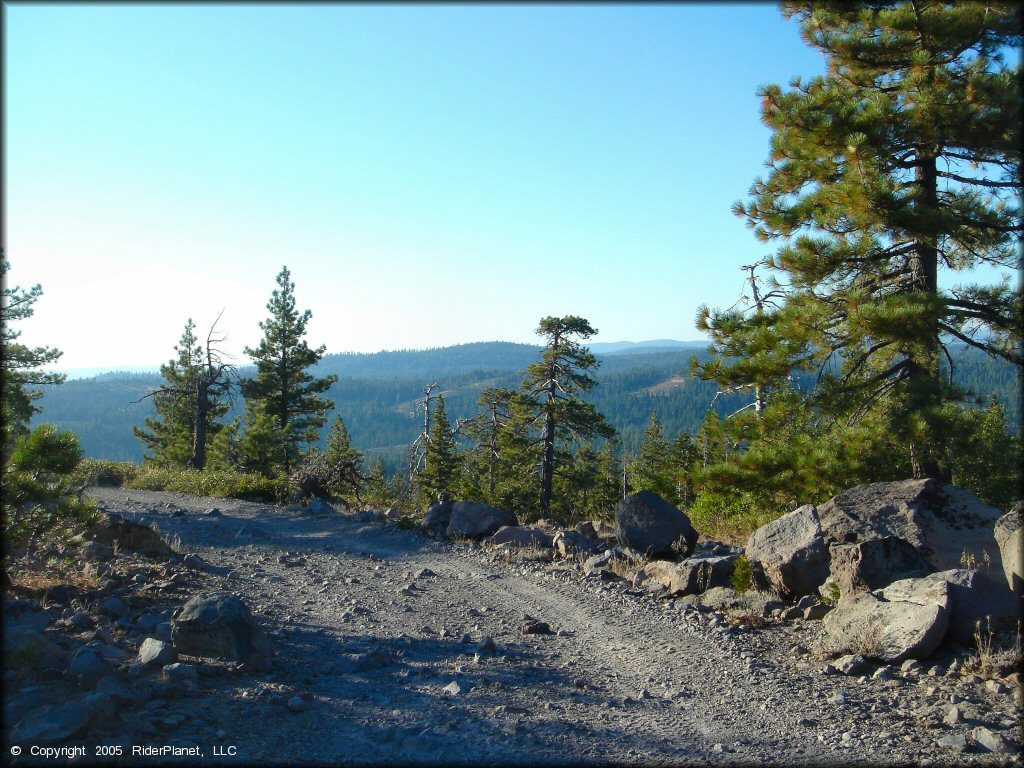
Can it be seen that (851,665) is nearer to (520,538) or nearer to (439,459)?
(520,538)

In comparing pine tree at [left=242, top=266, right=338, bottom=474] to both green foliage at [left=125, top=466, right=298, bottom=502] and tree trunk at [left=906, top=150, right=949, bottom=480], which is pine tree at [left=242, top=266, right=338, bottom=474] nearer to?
green foliage at [left=125, top=466, right=298, bottom=502]

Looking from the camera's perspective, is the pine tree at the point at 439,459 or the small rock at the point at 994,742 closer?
the small rock at the point at 994,742

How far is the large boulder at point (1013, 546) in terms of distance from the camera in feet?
18.2

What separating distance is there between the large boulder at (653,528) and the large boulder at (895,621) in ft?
10.3

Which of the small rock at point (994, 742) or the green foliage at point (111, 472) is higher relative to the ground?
the small rock at point (994, 742)

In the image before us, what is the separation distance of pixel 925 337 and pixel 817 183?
8.26 ft

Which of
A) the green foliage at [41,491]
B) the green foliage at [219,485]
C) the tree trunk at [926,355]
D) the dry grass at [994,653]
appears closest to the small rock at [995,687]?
the dry grass at [994,653]

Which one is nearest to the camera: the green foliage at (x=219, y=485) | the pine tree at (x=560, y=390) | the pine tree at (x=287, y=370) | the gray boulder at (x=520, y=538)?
the gray boulder at (x=520, y=538)

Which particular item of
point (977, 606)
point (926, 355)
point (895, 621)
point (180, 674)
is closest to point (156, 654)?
point (180, 674)

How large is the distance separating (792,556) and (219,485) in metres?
15.0

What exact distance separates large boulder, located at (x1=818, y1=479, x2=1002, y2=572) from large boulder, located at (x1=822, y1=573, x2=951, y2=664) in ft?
2.80

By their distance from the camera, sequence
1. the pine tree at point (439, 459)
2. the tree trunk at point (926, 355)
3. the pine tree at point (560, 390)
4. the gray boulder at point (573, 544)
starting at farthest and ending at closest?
the pine tree at point (439, 459)
the pine tree at point (560, 390)
the gray boulder at point (573, 544)
the tree trunk at point (926, 355)

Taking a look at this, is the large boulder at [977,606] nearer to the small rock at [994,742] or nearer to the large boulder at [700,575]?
the small rock at [994,742]

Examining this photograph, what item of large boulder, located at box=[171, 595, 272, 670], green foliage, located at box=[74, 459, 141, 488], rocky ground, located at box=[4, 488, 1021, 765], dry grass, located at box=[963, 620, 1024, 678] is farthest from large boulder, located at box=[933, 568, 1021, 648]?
green foliage, located at box=[74, 459, 141, 488]
